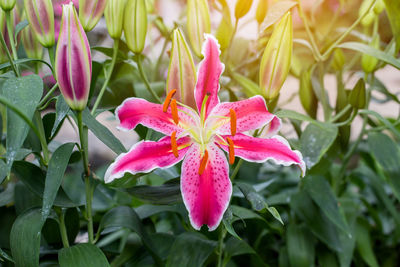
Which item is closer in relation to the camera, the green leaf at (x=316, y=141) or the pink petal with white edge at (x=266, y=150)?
the pink petal with white edge at (x=266, y=150)

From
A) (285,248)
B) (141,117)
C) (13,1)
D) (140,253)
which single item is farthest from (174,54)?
(285,248)

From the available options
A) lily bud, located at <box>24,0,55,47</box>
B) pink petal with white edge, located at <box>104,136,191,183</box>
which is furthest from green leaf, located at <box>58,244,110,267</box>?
lily bud, located at <box>24,0,55,47</box>

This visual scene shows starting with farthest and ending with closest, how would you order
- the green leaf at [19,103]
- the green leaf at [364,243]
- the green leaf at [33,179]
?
the green leaf at [364,243] → the green leaf at [33,179] → the green leaf at [19,103]

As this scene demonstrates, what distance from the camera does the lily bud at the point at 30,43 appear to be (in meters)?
0.56

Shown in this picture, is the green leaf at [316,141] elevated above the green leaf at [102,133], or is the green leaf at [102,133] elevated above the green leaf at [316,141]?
the green leaf at [102,133]

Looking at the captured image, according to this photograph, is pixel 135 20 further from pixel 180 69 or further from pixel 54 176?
pixel 54 176

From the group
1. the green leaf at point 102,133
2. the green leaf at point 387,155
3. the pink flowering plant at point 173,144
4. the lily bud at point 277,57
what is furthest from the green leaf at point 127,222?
the green leaf at point 387,155

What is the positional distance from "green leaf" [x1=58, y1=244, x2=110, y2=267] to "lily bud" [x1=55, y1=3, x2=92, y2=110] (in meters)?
0.15

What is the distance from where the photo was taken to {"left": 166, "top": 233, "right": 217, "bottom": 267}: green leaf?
50cm

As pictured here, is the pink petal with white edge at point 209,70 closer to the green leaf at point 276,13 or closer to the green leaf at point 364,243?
the green leaf at point 276,13

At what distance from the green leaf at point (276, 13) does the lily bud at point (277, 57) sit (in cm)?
6

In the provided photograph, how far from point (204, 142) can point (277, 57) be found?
4.4 inches

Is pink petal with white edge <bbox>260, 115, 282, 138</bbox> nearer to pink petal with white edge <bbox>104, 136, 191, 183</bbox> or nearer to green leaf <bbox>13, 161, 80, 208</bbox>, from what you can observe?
pink petal with white edge <bbox>104, 136, 191, 183</bbox>

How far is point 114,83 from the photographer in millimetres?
700
